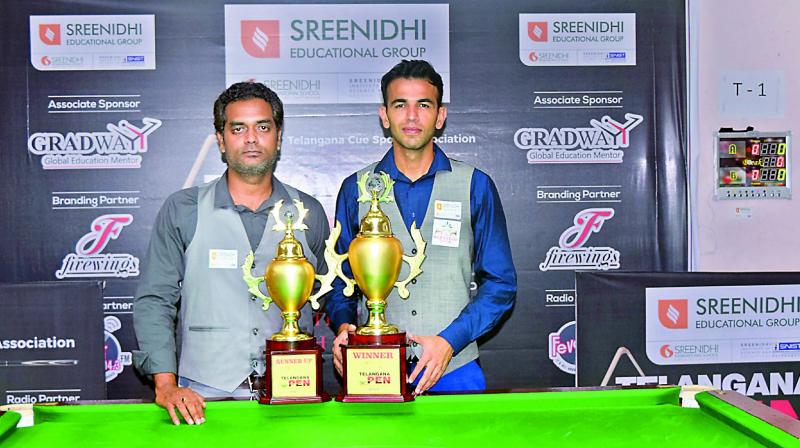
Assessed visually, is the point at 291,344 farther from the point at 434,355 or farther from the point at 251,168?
the point at 251,168

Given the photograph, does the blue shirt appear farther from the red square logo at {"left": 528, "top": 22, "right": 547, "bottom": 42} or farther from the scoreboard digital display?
the scoreboard digital display

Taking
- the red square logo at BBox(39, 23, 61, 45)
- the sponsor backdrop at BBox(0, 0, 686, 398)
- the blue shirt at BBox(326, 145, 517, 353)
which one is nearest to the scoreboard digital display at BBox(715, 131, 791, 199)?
the sponsor backdrop at BBox(0, 0, 686, 398)

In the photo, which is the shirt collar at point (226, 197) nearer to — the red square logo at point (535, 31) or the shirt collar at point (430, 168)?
the shirt collar at point (430, 168)

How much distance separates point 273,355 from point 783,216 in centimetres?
306

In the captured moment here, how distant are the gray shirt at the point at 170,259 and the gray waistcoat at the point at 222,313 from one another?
0.04 metres

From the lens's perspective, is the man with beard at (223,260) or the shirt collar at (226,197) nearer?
the man with beard at (223,260)

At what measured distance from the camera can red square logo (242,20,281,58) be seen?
3.88m

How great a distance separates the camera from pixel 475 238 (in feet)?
9.33

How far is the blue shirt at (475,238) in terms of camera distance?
2.67m

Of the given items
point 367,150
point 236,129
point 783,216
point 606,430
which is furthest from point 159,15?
point 783,216

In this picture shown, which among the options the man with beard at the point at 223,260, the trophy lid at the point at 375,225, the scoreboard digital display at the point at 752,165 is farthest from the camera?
the scoreboard digital display at the point at 752,165

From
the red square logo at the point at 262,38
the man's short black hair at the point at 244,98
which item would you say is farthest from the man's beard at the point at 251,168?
the red square logo at the point at 262,38

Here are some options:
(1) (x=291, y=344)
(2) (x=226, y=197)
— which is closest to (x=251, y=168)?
(2) (x=226, y=197)

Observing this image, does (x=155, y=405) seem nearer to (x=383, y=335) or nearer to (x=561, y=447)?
(x=383, y=335)
